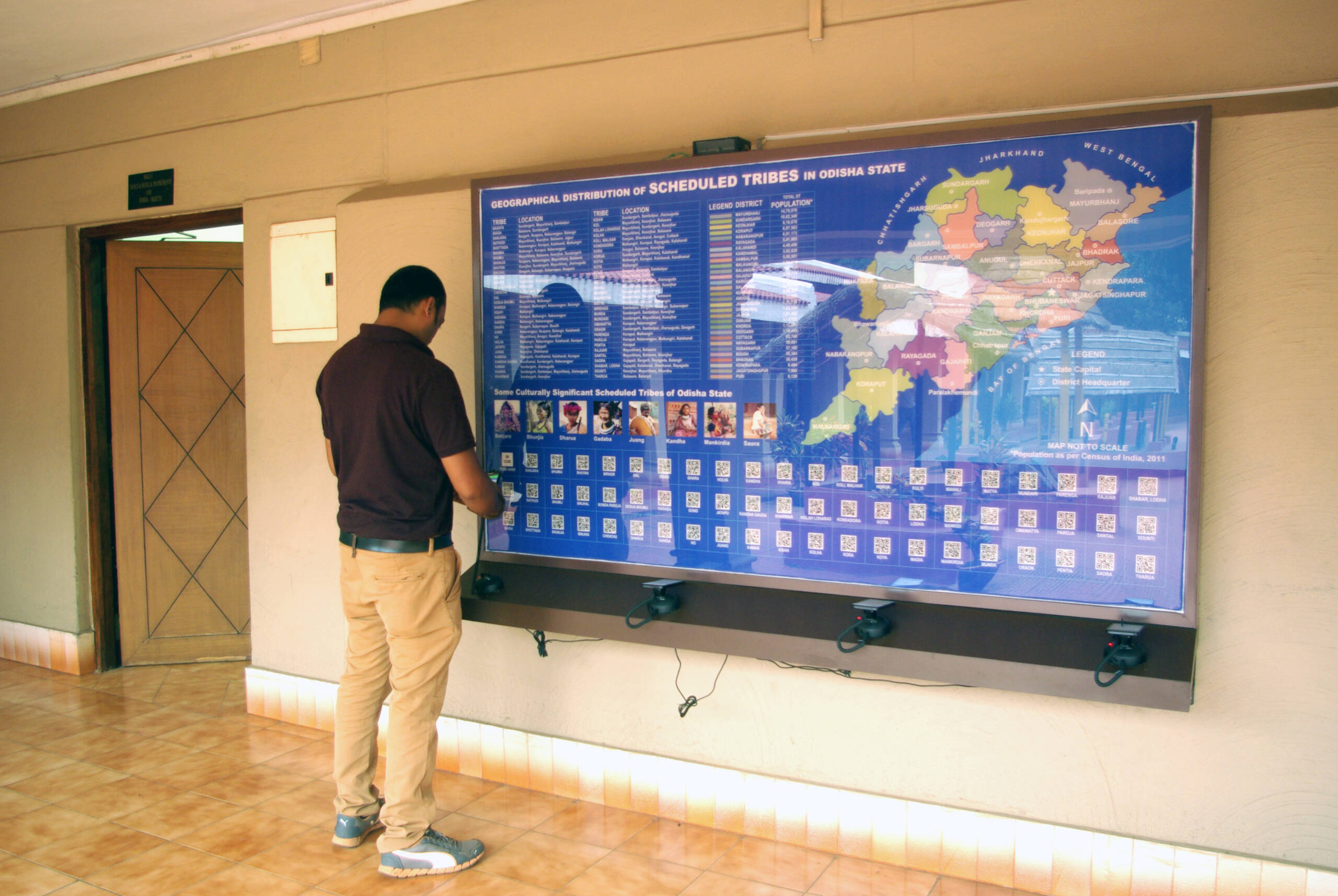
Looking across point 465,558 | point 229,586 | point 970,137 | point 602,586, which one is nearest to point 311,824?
point 465,558

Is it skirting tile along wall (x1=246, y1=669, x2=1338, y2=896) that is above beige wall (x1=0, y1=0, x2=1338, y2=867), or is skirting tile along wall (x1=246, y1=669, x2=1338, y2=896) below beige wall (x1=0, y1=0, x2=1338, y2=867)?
below

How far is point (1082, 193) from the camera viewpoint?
2.18 m

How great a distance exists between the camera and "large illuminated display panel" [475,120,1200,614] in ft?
7.07

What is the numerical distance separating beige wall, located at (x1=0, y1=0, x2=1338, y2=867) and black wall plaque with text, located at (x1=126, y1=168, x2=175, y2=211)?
51mm

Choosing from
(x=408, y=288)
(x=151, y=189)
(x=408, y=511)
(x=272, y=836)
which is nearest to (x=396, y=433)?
(x=408, y=511)

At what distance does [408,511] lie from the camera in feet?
8.32

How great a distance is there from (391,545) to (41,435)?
10.0 feet

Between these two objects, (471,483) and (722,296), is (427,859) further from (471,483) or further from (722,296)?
(722,296)

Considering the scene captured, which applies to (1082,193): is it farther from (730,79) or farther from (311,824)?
(311,824)

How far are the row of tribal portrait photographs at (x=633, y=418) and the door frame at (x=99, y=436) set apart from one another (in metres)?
2.54

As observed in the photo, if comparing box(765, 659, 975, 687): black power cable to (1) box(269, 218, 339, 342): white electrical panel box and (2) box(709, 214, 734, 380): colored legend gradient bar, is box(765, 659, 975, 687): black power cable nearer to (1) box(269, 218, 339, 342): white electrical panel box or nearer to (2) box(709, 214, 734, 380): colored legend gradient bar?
(2) box(709, 214, 734, 380): colored legend gradient bar

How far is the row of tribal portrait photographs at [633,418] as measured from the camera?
2.58m

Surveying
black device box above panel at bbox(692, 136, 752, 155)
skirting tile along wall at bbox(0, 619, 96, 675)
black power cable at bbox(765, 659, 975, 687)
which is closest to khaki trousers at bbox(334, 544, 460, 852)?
black power cable at bbox(765, 659, 975, 687)

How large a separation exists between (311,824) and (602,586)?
1219 mm
